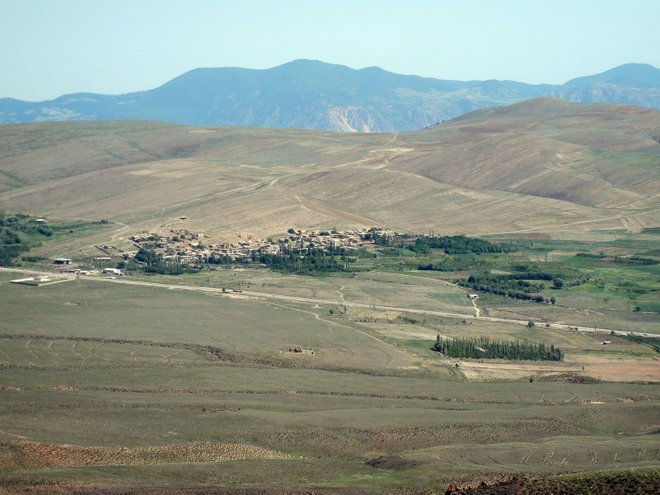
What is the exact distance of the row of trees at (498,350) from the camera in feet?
283

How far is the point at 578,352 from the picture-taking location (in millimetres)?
88312

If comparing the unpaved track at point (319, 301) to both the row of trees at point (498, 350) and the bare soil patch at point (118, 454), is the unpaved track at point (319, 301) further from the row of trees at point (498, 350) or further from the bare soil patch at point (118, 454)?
the bare soil patch at point (118, 454)

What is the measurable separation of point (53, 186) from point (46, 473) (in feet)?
464

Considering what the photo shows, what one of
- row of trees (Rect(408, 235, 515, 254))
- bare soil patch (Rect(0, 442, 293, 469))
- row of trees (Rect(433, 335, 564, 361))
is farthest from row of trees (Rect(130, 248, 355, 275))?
bare soil patch (Rect(0, 442, 293, 469))

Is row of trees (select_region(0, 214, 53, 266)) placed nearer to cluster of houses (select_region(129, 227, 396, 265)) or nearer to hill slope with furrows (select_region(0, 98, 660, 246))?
hill slope with furrows (select_region(0, 98, 660, 246))

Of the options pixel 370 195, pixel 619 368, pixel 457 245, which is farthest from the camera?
pixel 370 195

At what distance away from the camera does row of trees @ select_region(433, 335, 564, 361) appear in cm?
8619

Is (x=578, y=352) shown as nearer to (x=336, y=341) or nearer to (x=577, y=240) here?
(x=336, y=341)

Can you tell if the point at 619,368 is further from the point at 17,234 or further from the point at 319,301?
the point at 17,234

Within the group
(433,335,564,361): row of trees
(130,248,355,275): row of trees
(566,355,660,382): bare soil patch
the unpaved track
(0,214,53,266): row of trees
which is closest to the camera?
(566,355,660,382): bare soil patch

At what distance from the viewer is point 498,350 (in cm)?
8712

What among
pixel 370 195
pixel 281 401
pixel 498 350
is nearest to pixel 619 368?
pixel 498 350

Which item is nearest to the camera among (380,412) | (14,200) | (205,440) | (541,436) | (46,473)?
(46,473)

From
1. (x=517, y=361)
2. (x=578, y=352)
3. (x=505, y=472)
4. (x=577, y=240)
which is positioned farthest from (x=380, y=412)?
(x=577, y=240)
